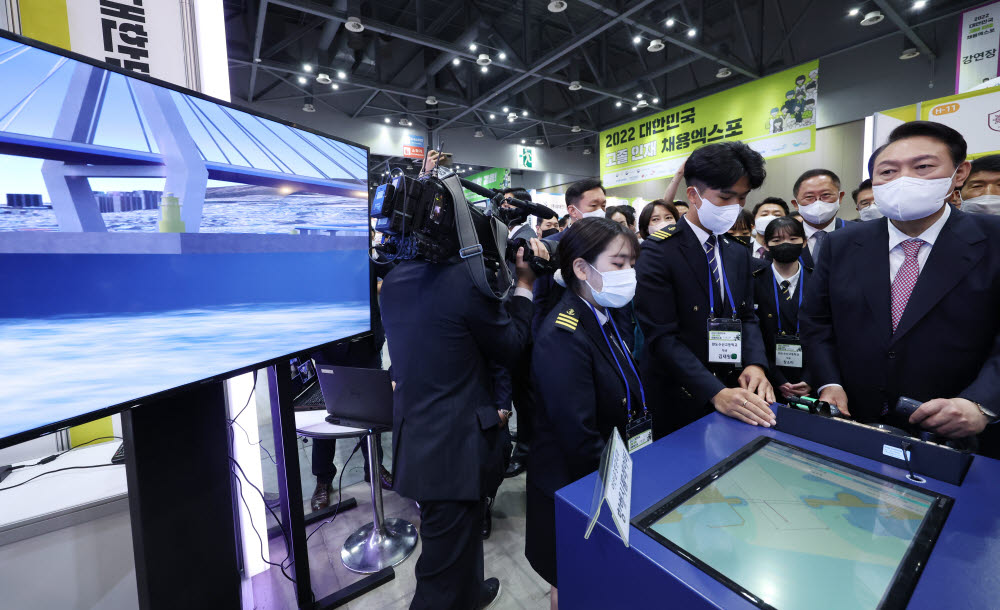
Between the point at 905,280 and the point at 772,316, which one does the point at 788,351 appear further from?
the point at 905,280

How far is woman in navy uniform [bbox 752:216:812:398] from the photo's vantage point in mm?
2133

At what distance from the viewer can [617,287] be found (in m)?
1.46

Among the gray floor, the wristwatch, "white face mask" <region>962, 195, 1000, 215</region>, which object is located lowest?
the gray floor

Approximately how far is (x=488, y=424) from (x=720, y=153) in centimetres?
136

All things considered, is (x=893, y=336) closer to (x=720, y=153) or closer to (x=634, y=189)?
(x=720, y=153)

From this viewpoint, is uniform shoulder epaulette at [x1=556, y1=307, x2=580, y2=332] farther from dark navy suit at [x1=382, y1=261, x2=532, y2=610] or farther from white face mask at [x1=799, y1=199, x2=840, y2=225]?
white face mask at [x1=799, y1=199, x2=840, y2=225]

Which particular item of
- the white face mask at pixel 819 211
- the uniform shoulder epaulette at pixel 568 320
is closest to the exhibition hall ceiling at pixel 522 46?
the white face mask at pixel 819 211

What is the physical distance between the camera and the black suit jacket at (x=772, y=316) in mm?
2217

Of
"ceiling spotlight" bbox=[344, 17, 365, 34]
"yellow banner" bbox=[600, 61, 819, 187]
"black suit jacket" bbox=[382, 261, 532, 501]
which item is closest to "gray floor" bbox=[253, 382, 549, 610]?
"black suit jacket" bbox=[382, 261, 532, 501]

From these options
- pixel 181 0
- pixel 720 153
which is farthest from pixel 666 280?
pixel 181 0

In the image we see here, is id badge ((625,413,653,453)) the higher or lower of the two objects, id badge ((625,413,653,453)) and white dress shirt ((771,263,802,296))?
the lower

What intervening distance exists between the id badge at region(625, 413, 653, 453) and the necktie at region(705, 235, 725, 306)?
2.23 feet

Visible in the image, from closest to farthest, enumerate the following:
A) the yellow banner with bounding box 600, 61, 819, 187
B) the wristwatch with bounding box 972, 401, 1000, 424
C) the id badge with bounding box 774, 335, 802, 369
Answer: the wristwatch with bounding box 972, 401, 1000, 424 < the id badge with bounding box 774, 335, 802, 369 < the yellow banner with bounding box 600, 61, 819, 187

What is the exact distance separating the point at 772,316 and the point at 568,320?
1.54 metres
